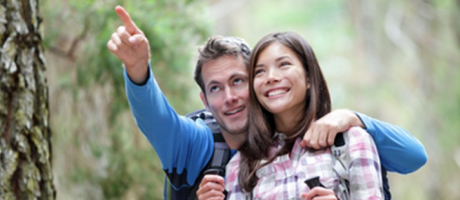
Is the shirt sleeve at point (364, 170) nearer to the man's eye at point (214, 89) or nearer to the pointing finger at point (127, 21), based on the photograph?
the man's eye at point (214, 89)

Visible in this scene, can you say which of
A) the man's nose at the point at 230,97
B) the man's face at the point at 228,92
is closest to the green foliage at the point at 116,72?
the man's face at the point at 228,92

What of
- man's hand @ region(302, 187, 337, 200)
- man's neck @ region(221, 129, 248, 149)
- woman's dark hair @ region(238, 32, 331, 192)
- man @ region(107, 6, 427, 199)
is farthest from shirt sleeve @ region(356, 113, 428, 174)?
man's neck @ region(221, 129, 248, 149)

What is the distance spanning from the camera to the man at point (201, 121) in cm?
211

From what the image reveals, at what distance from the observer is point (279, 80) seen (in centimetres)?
229

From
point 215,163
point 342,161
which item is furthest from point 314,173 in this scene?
point 215,163

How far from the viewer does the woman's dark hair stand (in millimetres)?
2285

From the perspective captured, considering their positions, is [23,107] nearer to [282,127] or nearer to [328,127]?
[282,127]

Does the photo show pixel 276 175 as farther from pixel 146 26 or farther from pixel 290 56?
pixel 146 26

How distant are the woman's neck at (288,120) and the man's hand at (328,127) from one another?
0.18 meters

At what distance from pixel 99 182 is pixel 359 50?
35.0 ft

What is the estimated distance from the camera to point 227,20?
45.6ft

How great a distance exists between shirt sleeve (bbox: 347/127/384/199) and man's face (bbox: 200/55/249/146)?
27.1 inches

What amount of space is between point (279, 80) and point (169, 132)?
589 mm

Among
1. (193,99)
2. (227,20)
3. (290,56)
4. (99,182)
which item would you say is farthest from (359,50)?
(290,56)
